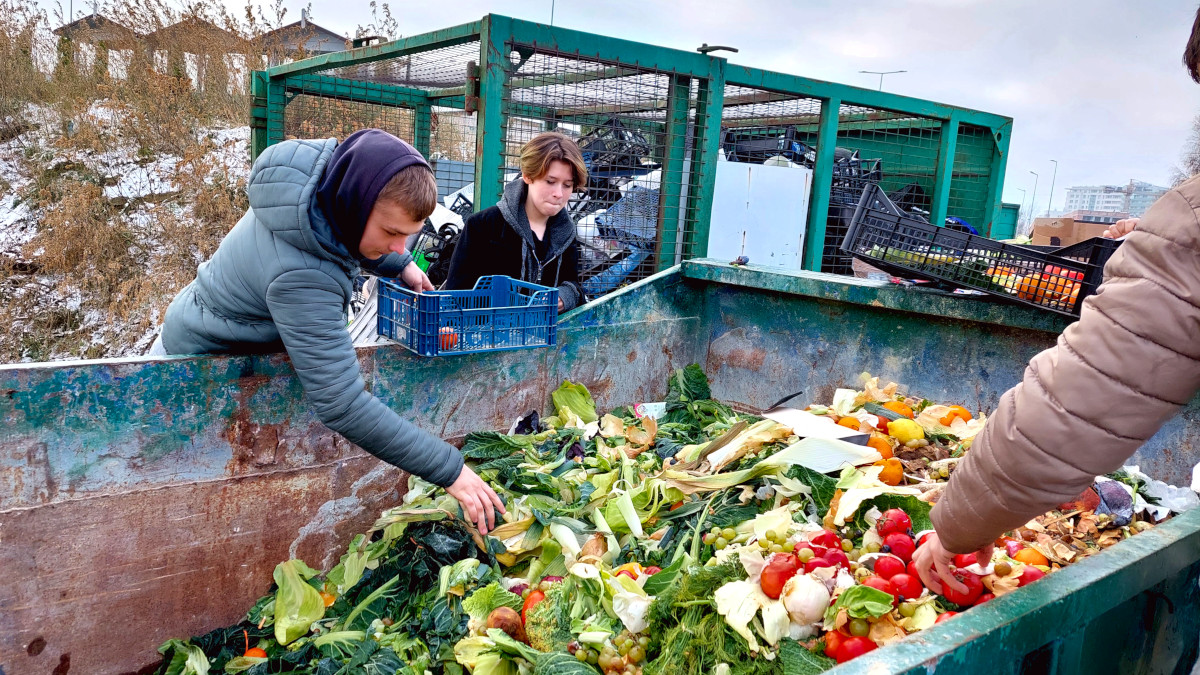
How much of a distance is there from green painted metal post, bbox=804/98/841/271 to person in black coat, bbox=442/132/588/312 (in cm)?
271

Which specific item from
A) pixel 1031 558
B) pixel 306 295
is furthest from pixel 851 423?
pixel 306 295

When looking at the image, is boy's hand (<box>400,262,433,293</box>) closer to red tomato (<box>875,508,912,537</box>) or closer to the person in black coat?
the person in black coat

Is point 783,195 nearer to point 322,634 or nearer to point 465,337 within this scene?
point 465,337

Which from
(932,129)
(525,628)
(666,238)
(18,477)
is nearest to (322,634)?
(525,628)

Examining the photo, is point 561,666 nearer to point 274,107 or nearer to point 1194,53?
point 1194,53

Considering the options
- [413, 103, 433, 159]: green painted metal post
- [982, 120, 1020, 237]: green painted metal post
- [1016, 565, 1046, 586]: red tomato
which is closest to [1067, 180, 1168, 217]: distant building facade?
[982, 120, 1020, 237]: green painted metal post

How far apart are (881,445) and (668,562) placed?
90cm

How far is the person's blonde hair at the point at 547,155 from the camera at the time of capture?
11.9 feet

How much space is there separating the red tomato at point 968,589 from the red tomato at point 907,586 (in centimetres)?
5

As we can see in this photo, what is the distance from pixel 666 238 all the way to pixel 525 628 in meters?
3.12

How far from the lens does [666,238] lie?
194 inches

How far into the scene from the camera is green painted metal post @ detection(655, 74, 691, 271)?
15.6 feet

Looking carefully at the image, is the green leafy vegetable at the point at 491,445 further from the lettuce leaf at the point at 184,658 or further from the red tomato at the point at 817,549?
the red tomato at the point at 817,549

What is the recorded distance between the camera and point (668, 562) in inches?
95.3
